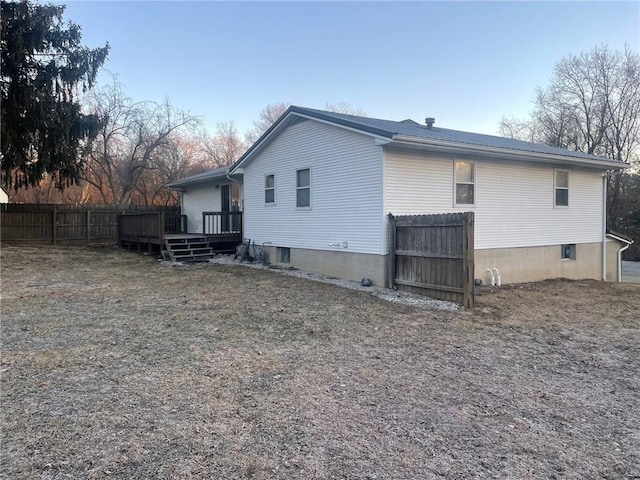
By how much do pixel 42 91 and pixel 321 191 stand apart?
10.1 m

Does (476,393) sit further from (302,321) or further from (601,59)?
(601,59)

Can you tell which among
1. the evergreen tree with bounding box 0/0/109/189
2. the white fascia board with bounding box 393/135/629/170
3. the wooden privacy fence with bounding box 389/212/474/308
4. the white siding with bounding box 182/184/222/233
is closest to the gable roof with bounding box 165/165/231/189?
the white siding with bounding box 182/184/222/233

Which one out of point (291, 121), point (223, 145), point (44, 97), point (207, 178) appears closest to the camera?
point (291, 121)

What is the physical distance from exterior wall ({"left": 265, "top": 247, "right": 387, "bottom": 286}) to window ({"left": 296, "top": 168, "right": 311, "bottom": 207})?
1300 millimetres

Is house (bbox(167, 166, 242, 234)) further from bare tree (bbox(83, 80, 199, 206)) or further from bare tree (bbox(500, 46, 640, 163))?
bare tree (bbox(500, 46, 640, 163))

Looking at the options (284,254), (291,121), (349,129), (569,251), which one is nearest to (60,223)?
(284,254)

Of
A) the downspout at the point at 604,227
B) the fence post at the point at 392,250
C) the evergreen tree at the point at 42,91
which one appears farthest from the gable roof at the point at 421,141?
the evergreen tree at the point at 42,91

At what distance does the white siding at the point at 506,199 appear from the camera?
9.52 m

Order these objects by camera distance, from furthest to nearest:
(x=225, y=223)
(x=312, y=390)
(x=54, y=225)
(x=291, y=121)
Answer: (x=54, y=225) → (x=225, y=223) → (x=291, y=121) → (x=312, y=390)

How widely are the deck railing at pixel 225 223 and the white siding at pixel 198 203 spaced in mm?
862

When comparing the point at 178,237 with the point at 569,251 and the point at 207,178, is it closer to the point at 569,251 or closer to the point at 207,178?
the point at 207,178

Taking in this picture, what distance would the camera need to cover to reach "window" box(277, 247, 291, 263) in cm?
1251

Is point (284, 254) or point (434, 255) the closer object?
point (434, 255)

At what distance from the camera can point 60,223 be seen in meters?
18.4
